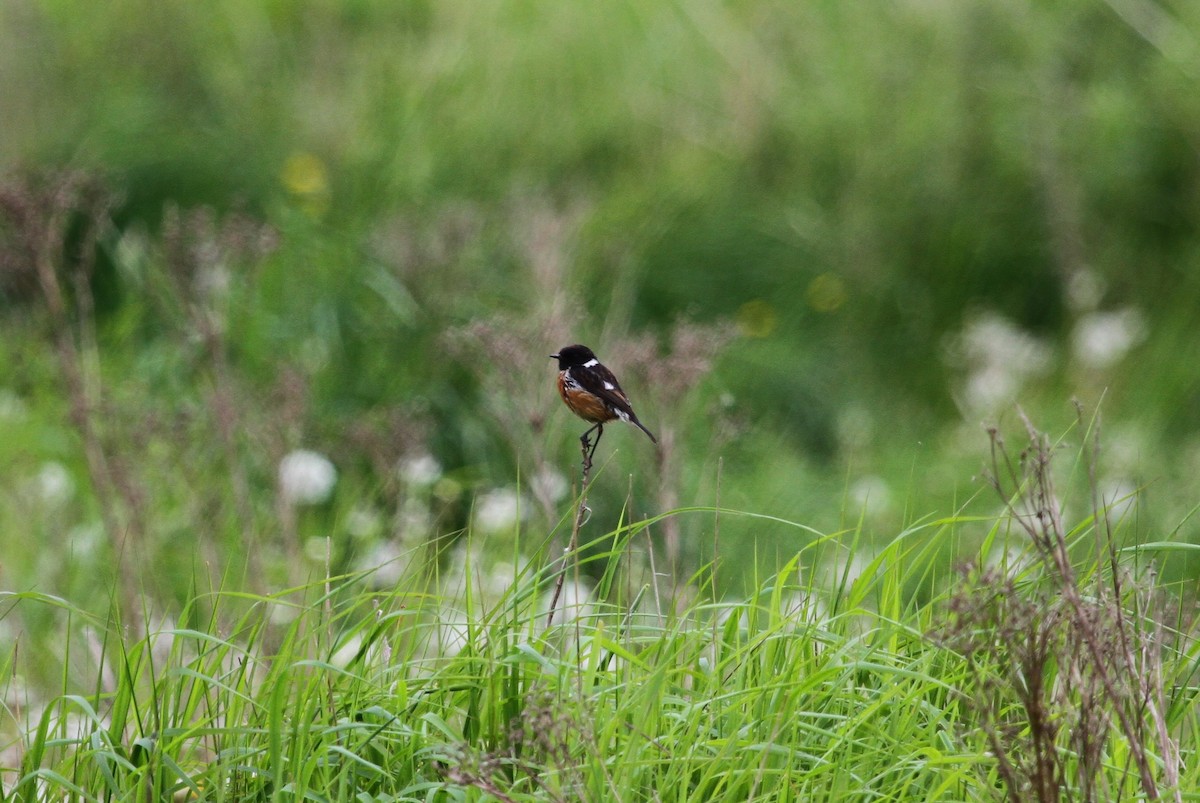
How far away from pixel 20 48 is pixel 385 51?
212 centimetres

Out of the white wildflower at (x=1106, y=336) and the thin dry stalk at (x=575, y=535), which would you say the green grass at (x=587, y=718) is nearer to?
the thin dry stalk at (x=575, y=535)

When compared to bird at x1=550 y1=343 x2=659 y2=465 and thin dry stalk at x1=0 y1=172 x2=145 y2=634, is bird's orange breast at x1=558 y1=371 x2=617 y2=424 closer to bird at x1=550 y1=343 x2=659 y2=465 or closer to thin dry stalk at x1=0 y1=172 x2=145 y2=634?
bird at x1=550 y1=343 x2=659 y2=465

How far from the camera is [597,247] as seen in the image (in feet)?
24.9

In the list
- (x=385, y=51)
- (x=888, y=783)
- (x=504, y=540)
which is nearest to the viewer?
(x=888, y=783)

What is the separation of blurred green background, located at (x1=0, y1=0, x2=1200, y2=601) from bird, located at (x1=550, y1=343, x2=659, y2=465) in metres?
1.03

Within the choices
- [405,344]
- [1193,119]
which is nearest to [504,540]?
[405,344]

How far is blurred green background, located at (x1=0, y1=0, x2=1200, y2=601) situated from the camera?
574 cm

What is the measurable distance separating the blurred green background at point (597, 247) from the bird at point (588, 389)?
103 cm

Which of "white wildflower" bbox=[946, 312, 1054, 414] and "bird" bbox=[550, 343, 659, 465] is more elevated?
"white wildflower" bbox=[946, 312, 1054, 414]

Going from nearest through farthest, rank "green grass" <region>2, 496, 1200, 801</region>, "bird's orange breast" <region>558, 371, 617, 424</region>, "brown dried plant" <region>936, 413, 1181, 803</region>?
"brown dried plant" <region>936, 413, 1181, 803</region>
"green grass" <region>2, 496, 1200, 801</region>
"bird's orange breast" <region>558, 371, 617, 424</region>

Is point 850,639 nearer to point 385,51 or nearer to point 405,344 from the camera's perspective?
point 405,344

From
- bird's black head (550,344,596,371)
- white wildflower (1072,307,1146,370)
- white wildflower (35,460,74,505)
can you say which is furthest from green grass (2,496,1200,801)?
white wildflower (1072,307,1146,370)

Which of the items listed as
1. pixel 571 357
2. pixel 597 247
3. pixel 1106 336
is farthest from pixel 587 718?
pixel 1106 336

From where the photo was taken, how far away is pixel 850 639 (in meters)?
2.72
